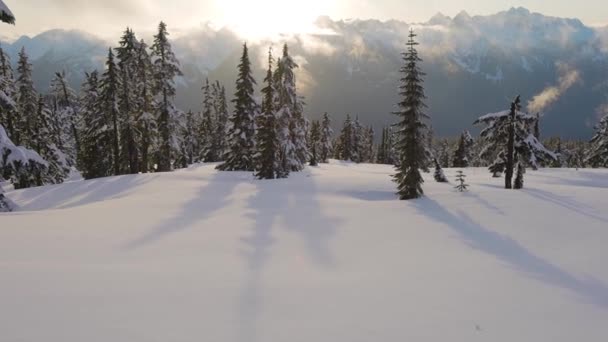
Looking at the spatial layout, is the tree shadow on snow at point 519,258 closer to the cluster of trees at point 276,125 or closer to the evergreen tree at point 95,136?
the cluster of trees at point 276,125

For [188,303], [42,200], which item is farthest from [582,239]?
[42,200]

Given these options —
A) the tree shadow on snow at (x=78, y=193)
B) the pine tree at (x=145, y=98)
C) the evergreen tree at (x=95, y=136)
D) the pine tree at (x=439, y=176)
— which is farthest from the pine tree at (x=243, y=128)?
the pine tree at (x=439, y=176)

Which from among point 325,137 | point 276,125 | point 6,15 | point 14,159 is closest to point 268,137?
point 276,125

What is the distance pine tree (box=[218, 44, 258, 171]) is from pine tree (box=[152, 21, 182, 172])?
19.7 ft

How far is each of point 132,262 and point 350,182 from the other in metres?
23.4

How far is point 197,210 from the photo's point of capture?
18594mm

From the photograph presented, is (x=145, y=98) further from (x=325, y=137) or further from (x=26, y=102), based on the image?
(x=325, y=137)

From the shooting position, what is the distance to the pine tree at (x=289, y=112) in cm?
3878

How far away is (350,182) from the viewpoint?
104 feet

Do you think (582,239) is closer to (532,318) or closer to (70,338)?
(532,318)

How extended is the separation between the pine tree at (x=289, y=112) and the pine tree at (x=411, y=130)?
1573 centimetres

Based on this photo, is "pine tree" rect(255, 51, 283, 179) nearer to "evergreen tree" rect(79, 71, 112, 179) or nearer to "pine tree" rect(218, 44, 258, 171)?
"pine tree" rect(218, 44, 258, 171)

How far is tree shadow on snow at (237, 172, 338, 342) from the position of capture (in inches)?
298

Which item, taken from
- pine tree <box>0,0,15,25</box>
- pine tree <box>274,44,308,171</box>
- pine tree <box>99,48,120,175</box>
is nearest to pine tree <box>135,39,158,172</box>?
pine tree <box>99,48,120,175</box>
